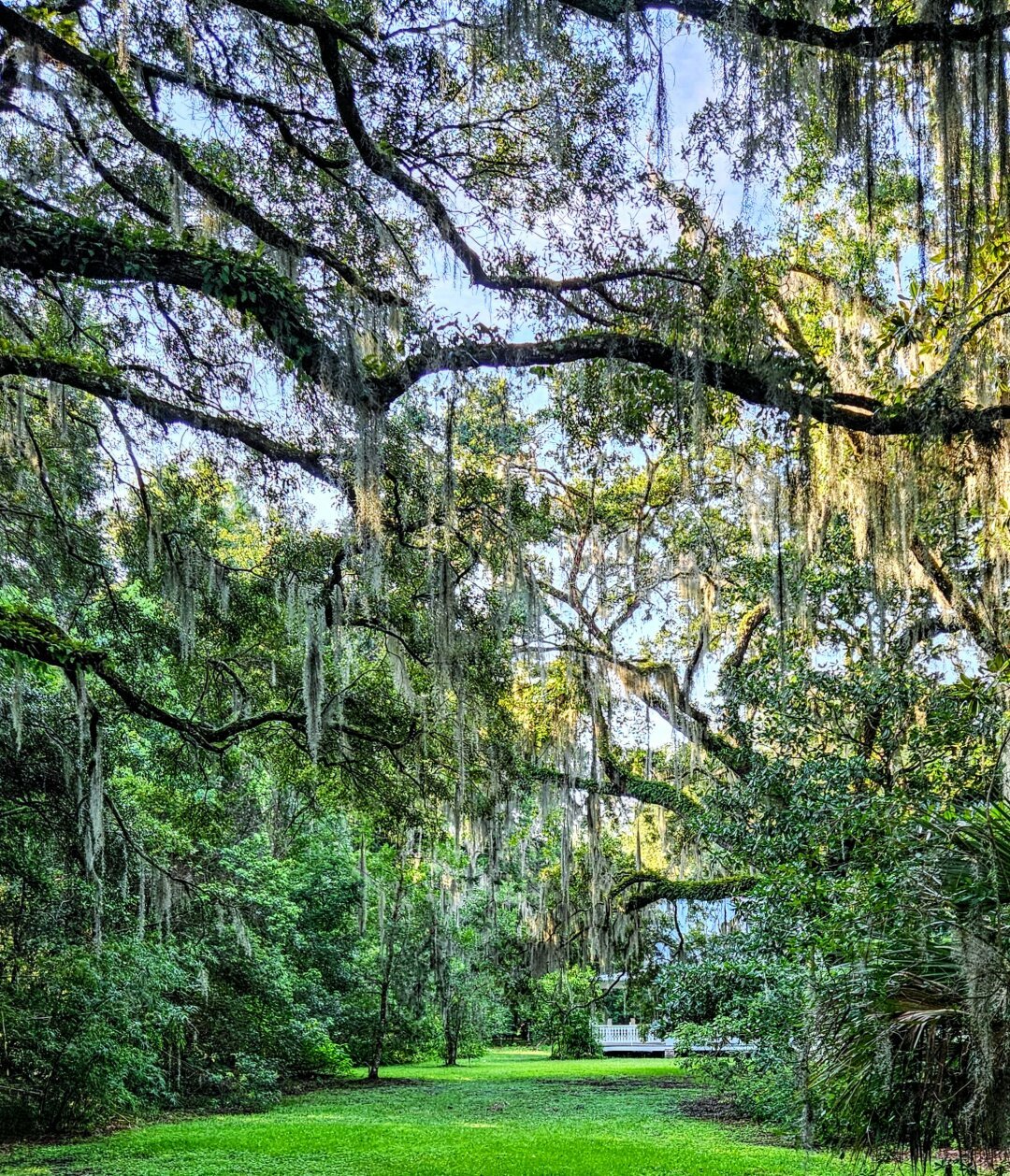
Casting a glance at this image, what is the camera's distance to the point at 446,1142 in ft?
25.3

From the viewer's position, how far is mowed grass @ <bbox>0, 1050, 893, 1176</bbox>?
636 cm

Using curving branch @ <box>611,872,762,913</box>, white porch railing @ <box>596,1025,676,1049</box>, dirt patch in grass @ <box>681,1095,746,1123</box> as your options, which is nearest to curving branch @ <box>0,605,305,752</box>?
curving branch @ <box>611,872,762,913</box>

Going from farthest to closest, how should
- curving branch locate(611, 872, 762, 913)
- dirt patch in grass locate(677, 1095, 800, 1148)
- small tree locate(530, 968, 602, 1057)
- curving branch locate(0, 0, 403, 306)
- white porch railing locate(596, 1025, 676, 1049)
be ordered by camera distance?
white porch railing locate(596, 1025, 676, 1049), small tree locate(530, 968, 602, 1057), curving branch locate(611, 872, 762, 913), dirt patch in grass locate(677, 1095, 800, 1148), curving branch locate(0, 0, 403, 306)

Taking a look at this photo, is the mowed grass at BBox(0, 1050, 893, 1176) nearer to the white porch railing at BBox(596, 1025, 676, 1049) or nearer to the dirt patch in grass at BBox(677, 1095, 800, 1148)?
the dirt patch in grass at BBox(677, 1095, 800, 1148)

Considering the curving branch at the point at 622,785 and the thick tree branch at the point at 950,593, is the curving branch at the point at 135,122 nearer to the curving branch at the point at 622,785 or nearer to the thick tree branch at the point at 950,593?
the thick tree branch at the point at 950,593

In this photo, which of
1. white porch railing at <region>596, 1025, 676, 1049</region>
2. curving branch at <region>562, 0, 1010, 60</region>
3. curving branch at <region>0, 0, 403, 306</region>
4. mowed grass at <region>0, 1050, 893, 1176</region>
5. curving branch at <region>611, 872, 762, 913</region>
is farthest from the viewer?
white porch railing at <region>596, 1025, 676, 1049</region>

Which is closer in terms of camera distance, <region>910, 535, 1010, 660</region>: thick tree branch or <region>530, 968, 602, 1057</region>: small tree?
<region>910, 535, 1010, 660</region>: thick tree branch

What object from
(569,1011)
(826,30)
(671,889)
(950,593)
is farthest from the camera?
(569,1011)

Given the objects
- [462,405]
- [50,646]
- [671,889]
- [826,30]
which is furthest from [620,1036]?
[826,30]

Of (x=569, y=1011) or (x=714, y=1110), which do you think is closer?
(x=714, y=1110)

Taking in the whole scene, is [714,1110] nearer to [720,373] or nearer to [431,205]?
[720,373]

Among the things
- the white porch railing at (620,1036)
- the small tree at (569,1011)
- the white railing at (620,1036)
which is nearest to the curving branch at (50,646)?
the small tree at (569,1011)

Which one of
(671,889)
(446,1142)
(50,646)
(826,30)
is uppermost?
(826,30)

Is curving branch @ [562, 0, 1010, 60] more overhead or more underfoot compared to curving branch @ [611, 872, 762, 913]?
more overhead
